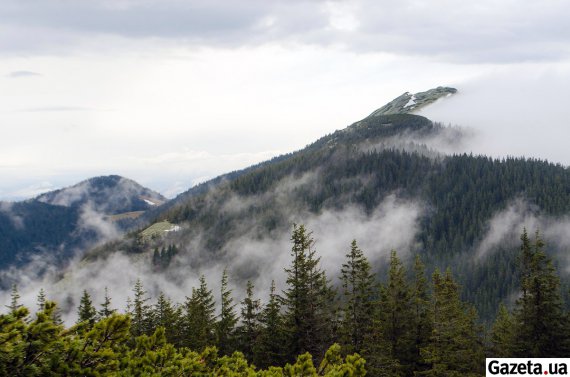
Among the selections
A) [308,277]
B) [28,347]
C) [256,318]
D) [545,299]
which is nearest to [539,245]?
[545,299]

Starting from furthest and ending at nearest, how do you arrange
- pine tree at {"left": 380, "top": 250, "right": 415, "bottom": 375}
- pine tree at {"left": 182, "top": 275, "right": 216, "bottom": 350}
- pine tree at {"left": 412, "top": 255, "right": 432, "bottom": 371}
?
pine tree at {"left": 182, "top": 275, "right": 216, "bottom": 350} < pine tree at {"left": 380, "top": 250, "right": 415, "bottom": 375} < pine tree at {"left": 412, "top": 255, "right": 432, "bottom": 371}

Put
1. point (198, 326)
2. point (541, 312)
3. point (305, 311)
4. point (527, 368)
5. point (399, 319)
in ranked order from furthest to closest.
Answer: point (198, 326) → point (399, 319) → point (305, 311) → point (541, 312) → point (527, 368)

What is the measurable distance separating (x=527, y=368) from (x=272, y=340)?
21.7 m

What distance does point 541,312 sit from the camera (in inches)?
1260

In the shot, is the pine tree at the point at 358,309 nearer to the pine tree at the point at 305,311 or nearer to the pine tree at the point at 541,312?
the pine tree at the point at 305,311

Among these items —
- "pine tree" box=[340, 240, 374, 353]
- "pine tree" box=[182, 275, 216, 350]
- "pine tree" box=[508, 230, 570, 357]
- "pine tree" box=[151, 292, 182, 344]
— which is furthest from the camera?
"pine tree" box=[151, 292, 182, 344]

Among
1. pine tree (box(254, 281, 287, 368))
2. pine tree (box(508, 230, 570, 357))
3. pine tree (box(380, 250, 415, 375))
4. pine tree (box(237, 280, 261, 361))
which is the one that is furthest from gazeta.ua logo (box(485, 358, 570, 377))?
pine tree (box(237, 280, 261, 361))

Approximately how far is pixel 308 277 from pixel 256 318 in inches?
442

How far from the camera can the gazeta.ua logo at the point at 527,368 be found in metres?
19.2

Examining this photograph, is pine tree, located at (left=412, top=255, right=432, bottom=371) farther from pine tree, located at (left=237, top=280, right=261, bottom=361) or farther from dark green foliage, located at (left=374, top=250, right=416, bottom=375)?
pine tree, located at (left=237, top=280, right=261, bottom=361)

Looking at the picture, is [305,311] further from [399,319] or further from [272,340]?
[399,319]

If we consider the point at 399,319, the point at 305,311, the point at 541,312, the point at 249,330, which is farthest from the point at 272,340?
the point at 541,312

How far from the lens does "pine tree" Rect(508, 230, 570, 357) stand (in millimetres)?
31547

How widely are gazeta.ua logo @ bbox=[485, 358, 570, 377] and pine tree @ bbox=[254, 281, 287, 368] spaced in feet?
58.2
